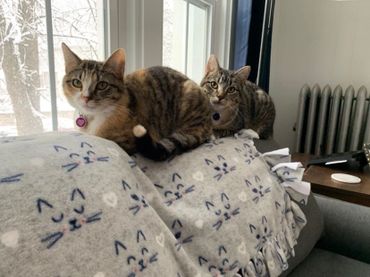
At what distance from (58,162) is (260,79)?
5.24 ft

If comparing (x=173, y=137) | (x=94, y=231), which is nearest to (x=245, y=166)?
(x=173, y=137)

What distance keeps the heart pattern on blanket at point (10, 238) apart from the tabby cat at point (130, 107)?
34 centimetres

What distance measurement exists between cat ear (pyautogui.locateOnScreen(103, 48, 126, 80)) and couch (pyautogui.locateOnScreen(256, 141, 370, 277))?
658 mm

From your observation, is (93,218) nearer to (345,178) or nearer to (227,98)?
(227,98)

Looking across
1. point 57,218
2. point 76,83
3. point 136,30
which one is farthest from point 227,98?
point 57,218

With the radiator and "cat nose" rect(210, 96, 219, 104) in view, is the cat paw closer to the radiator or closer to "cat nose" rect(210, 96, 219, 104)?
"cat nose" rect(210, 96, 219, 104)

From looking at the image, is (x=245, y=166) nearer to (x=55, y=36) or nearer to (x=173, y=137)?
(x=173, y=137)

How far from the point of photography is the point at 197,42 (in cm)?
166

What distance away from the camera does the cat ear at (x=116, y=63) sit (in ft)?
2.48

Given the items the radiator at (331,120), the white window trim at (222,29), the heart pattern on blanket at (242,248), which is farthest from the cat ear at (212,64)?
the radiator at (331,120)

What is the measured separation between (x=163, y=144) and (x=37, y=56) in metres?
0.46

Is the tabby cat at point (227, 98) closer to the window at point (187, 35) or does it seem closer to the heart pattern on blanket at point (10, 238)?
the window at point (187, 35)

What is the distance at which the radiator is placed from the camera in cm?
205

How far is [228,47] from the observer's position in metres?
1.77
